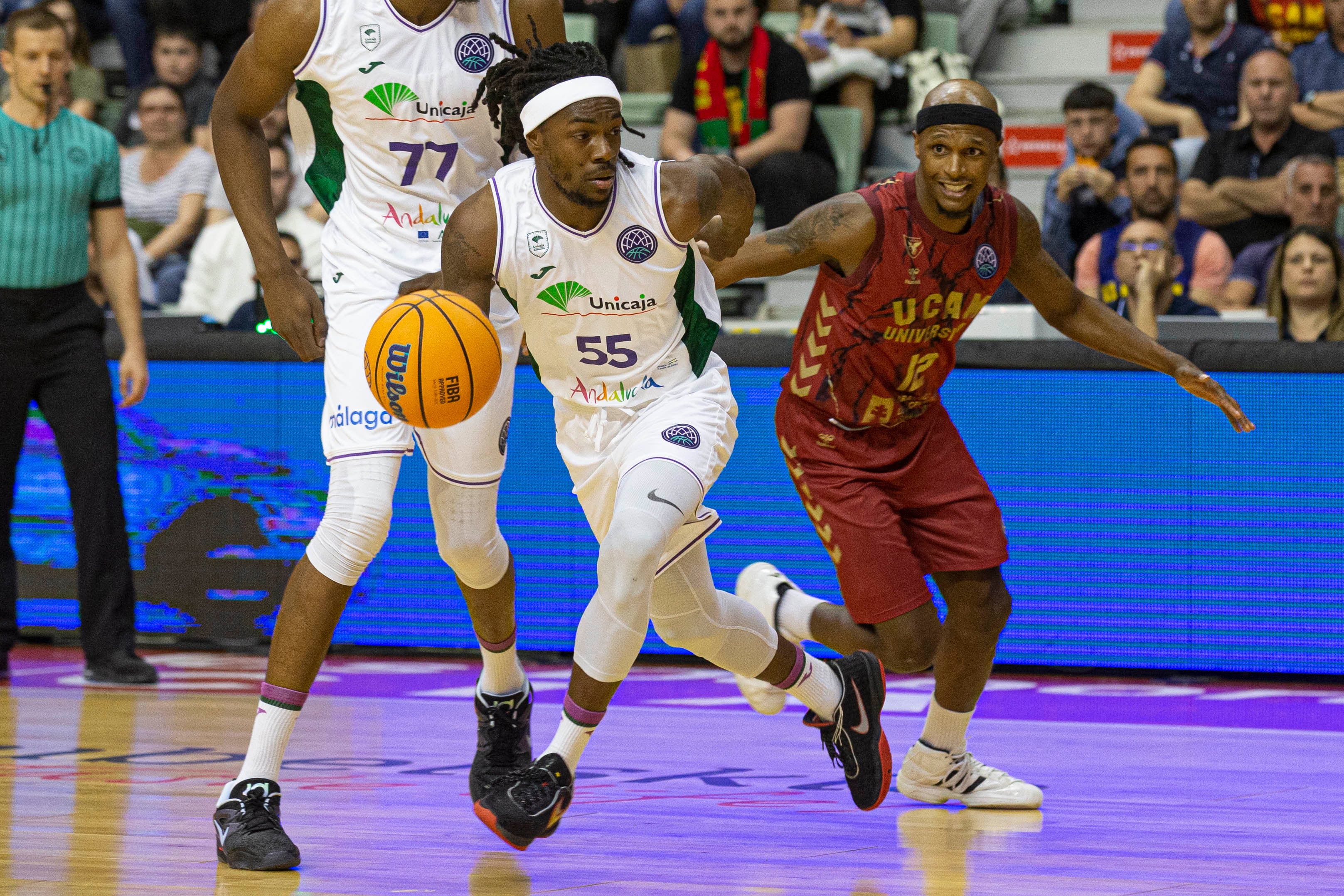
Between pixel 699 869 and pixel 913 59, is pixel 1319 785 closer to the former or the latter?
pixel 699 869

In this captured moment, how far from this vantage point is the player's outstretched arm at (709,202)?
171 inches

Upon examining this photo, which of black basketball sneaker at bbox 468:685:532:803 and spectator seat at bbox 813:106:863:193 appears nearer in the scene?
black basketball sneaker at bbox 468:685:532:803

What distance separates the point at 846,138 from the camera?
35.1 ft

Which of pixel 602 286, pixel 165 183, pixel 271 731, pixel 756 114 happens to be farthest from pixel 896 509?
pixel 165 183

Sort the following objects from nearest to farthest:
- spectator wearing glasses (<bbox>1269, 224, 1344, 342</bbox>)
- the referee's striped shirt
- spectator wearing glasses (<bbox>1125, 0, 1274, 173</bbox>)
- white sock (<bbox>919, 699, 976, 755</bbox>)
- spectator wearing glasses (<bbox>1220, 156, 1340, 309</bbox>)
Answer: white sock (<bbox>919, 699, 976, 755</bbox>), the referee's striped shirt, spectator wearing glasses (<bbox>1269, 224, 1344, 342</bbox>), spectator wearing glasses (<bbox>1220, 156, 1340, 309</bbox>), spectator wearing glasses (<bbox>1125, 0, 1274, 173</bbox>)

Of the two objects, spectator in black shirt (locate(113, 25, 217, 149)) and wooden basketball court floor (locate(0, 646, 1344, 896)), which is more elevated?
spectator in black shirt (locate(113, 25, 217, 149))

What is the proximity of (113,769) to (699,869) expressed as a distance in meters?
2.22

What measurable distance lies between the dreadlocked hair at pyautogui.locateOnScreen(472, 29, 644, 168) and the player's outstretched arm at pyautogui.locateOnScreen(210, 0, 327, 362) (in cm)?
46

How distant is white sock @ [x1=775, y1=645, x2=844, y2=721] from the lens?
15.9 ft

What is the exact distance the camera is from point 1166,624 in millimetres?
7410

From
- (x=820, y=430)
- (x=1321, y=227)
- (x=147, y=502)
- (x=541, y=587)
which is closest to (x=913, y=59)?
(x=1321, y=227)

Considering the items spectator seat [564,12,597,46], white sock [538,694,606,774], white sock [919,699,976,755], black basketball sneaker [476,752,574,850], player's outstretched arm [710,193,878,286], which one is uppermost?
player's outstretched arm [710,193,878,286]

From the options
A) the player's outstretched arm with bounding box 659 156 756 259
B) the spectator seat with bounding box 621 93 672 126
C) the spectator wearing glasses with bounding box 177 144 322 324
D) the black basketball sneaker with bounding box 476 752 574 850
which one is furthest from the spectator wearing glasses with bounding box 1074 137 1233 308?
the black basketball sneaker with bounding box 476 752 574 850

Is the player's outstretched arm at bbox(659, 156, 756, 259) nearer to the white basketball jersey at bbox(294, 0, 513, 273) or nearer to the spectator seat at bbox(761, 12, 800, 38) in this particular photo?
the white basketball jersey at bbox(294, 0, 513, 273)
